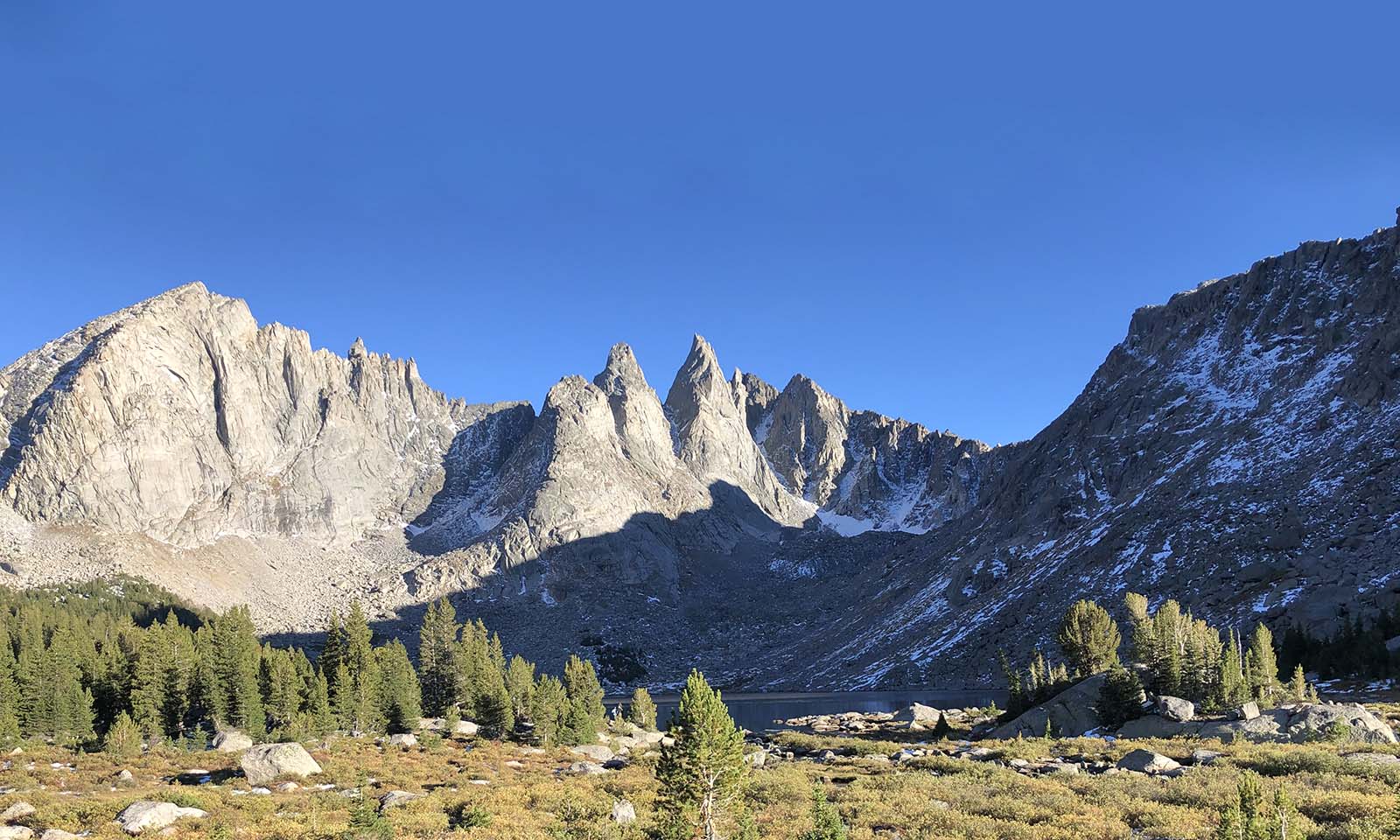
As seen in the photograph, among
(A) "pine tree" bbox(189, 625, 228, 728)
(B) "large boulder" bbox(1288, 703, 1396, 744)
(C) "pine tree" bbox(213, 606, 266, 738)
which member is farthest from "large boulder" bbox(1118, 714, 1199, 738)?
(A) "pine tree" bbox(189, 625, 228, 728)

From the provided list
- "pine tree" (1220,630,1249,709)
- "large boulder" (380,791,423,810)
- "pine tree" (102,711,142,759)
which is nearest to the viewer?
"large boulder" (380,791,423,810)

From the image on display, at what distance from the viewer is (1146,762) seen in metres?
35.5

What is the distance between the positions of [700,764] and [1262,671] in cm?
5765

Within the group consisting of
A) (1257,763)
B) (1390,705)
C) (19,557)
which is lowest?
(1390,705)

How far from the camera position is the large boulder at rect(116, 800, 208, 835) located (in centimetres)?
2816

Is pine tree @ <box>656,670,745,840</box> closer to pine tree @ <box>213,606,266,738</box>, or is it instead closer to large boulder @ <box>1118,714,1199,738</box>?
large boulder @ <box>1118,714,1199,738</box>

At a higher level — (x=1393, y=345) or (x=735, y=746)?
(x=1393, y=345)

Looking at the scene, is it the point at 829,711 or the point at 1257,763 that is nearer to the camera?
the point at 1257,763

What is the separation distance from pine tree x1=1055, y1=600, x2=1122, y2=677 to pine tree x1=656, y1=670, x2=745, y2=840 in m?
60.0

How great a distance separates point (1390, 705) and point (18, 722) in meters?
106

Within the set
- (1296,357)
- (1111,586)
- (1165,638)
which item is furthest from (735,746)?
(1296,357)

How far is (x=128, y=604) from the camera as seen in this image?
585 feet

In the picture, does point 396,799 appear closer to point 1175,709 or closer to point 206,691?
point 206,691

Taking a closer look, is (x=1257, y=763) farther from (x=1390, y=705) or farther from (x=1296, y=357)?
(x=1296, y=357)
